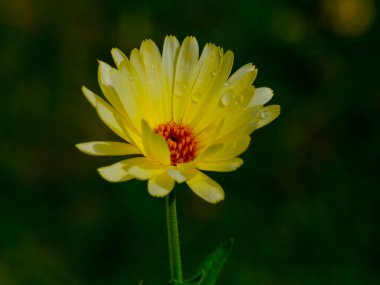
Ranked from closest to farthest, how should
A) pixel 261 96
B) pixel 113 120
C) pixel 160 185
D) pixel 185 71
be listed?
pixel 160 185 < pixel 113 120 < pixel 261 96 < pixel 185 71

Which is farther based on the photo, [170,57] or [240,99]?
[170,57]

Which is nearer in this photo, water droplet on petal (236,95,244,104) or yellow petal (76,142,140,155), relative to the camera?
yellow petal (76,142,140,155)

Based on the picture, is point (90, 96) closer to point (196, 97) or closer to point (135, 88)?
point (135, 88)

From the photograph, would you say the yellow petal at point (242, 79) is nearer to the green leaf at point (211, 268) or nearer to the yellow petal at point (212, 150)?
the yellow petal at point (212, 150)

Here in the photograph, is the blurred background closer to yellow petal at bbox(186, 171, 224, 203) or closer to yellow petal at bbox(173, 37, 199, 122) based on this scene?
yellow petal at bbox(173, 37, 199, 122)

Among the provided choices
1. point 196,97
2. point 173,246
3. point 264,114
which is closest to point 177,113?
point 196,97

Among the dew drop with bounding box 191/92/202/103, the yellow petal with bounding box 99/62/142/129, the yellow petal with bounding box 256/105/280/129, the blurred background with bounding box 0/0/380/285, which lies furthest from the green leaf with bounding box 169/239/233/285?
the blurred background with bounding box 0/0/380/285

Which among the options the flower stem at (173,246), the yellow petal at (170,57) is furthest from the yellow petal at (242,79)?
the flower stem at (173,246)

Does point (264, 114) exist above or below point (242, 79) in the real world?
below
